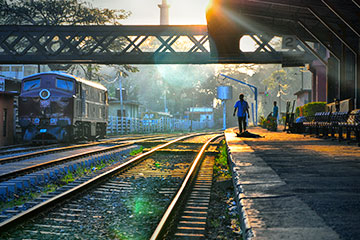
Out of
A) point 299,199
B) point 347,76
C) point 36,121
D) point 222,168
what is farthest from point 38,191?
point 347,76

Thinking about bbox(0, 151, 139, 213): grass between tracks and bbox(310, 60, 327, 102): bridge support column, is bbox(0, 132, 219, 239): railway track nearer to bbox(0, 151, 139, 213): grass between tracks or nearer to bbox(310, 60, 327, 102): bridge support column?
bbox(0, 151, 139, 213): grass between tracks

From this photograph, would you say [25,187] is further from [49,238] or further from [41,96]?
[41,96]

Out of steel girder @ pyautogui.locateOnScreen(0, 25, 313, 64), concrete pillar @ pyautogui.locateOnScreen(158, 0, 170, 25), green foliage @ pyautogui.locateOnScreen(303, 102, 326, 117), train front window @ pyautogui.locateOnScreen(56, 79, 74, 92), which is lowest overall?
green foliage @ pyautogui.locateOnScreen(303, 102, 326, 117)

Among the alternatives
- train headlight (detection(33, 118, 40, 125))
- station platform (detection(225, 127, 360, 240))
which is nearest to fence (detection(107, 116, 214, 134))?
train headlight (detection(33, 118, 40, 125))

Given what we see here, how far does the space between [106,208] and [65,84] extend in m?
13.0

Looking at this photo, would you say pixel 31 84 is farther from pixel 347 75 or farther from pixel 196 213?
pixel 196 213

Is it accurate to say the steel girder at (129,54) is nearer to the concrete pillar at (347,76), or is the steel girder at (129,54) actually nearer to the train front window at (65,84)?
the train front window at (65,84)

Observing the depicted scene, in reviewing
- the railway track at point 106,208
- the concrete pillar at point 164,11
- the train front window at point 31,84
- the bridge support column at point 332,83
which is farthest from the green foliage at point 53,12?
the concrete pillar at point 164,11

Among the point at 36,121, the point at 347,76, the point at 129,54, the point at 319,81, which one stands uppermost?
the point at 129,54

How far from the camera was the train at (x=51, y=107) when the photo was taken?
1706 centimetres

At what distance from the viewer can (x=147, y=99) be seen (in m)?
95.9

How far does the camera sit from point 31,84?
1781 cm

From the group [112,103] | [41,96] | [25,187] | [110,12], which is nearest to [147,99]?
[112,103]

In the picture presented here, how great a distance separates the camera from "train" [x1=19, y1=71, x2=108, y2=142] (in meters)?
17.1
